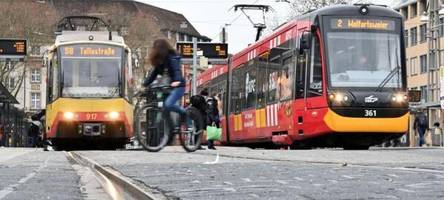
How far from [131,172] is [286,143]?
12448 mm

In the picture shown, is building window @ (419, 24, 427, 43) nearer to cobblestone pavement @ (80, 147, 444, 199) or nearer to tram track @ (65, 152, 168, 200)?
cobblestone pavement @ (80, 147, 444, 199)

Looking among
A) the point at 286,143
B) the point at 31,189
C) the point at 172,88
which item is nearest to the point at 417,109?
the point at 286,143

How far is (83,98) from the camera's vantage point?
25297mm

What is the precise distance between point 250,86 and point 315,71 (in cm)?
623

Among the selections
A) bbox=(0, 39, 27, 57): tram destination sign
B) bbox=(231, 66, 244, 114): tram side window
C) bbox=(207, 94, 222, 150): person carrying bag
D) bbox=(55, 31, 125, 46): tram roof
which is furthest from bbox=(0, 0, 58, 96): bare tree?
bbox=(207, 94, 222, 150): person carrying bag

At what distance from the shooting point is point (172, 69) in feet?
40.8

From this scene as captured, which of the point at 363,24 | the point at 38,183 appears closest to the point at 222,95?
the point at 363,24

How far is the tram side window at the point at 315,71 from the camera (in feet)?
69.9

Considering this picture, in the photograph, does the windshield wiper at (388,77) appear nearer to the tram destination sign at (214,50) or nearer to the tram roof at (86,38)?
the tram roof at (86,38)

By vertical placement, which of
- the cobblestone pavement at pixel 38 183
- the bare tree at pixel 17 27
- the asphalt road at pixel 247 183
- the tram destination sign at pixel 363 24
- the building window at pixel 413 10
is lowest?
the cobblestone pavement at pixel 38 183

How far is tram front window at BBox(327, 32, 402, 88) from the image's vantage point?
21156 mm

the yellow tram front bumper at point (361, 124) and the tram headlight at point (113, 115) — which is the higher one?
the tram headlight at point (113, 115)

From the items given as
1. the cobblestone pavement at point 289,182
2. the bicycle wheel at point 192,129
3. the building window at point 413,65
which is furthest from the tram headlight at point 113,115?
the building window at point 413,65

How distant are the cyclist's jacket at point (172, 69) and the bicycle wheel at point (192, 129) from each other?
1734 millimetres
